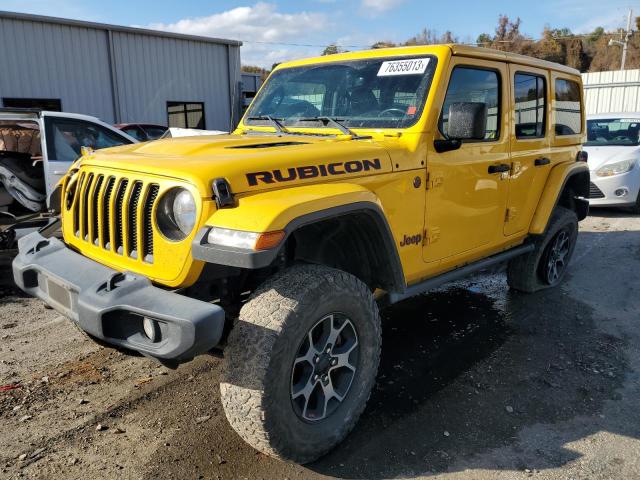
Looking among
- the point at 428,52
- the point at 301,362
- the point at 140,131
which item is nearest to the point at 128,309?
the point at 301,362

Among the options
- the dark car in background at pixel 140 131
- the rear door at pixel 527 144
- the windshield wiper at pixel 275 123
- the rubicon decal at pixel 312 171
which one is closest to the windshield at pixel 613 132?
the rear door at pixel 527 144

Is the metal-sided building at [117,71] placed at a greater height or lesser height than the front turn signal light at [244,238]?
greater

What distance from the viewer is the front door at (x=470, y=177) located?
336 cm

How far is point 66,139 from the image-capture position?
6.65 meters

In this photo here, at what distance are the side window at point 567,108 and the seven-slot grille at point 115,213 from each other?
3.73m

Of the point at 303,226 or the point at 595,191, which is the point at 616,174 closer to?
the point at 595,191

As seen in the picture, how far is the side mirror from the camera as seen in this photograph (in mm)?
3127

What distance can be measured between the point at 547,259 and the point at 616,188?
4487 millimetres

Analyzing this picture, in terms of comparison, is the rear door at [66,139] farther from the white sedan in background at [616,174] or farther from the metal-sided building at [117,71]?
the white sedan in background at [616,174]

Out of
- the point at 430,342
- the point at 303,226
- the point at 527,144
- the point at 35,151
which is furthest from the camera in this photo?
the point at 35,151

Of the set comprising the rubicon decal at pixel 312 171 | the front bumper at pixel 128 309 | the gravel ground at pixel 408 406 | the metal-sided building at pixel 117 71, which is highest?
the metal-sided building at pixel 117 71

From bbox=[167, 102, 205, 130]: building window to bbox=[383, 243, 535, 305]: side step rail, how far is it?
15.0 meters

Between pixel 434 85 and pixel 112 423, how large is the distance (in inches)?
110

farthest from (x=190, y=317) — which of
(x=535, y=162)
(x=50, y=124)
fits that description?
(x=50, y=124)
